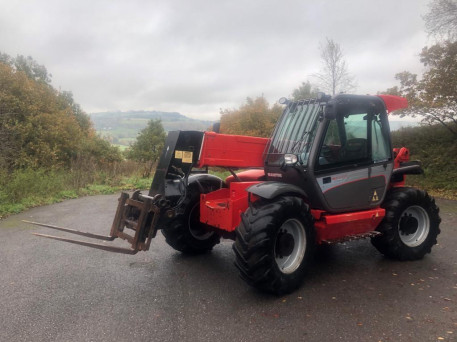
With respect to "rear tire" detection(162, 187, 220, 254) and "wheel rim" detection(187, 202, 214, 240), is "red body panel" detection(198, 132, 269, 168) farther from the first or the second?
"wheel rim" detection(187, 202, 214, 240)

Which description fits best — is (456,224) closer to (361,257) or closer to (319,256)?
(361,257)

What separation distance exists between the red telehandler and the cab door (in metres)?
0.01

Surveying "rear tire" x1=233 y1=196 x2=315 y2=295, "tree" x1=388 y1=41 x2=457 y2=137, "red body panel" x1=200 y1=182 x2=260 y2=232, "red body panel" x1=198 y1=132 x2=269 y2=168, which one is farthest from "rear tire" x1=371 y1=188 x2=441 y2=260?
"tree" x1=388 y1=41 x2=457 y2=137

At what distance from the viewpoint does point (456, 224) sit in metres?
7.07

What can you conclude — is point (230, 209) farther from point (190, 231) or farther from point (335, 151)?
point (335, 151)

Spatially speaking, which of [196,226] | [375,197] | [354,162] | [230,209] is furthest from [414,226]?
[196,226]

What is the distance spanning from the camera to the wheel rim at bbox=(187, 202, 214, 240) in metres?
4.94

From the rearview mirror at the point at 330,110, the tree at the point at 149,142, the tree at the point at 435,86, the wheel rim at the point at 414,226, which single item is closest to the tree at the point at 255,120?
the tree at the point at 149,142

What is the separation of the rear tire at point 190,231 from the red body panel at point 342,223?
1560 mm

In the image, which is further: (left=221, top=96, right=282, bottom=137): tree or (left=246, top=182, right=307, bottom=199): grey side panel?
(left=221, top=96, right=282, bottom=137): tree

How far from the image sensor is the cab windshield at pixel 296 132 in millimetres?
4281

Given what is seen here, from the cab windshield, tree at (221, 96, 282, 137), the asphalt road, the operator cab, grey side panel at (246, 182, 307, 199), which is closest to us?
the asphalt road

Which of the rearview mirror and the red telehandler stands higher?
the rearview mirror

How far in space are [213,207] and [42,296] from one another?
84.8 inches
